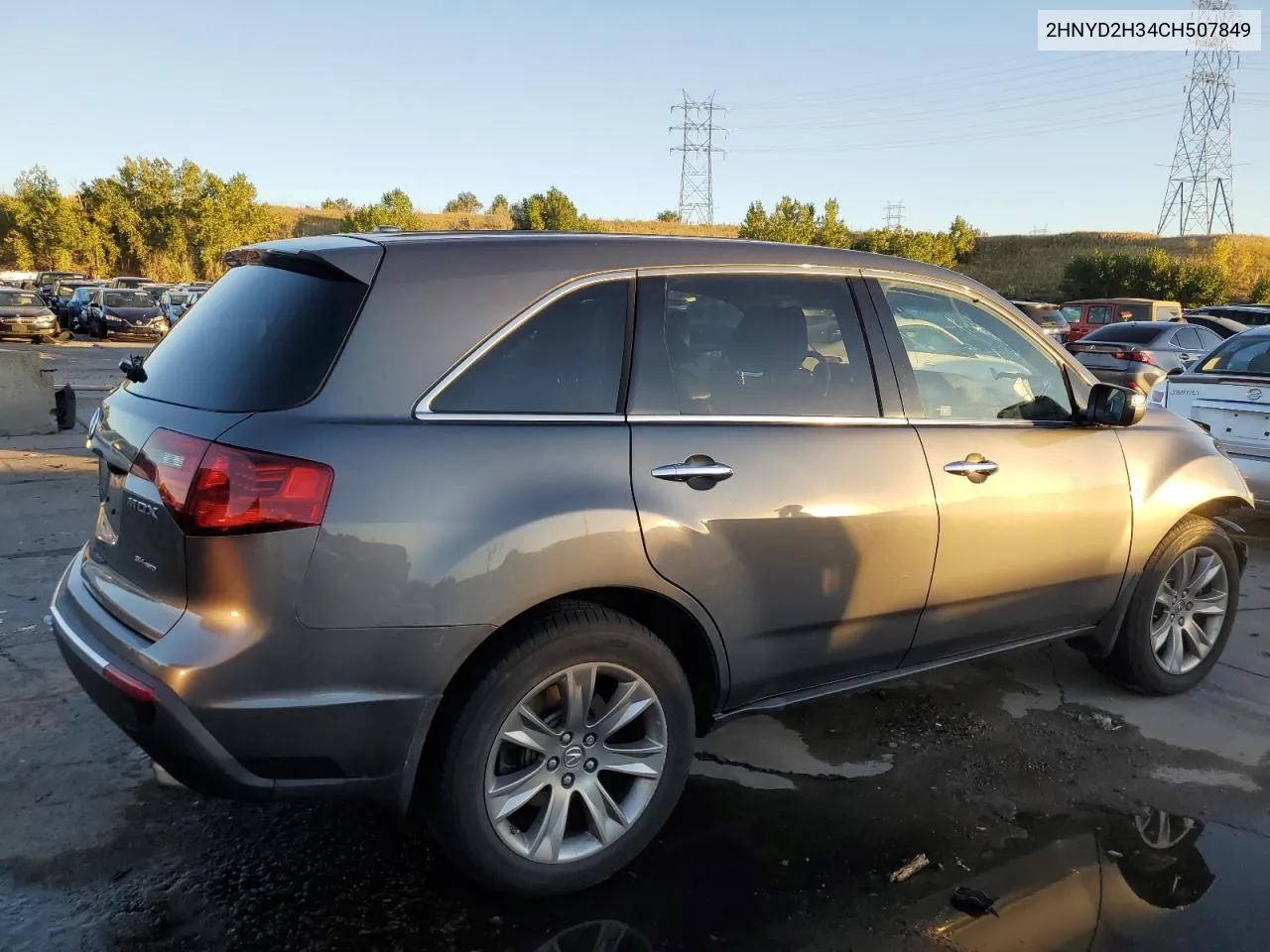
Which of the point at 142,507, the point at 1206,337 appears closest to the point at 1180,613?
the point at 142,507

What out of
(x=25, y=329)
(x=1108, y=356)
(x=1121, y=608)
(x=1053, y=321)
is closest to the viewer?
(x=1121, y=608)

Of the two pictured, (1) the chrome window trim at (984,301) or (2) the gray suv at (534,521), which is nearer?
(2) the gray suv at (534,521)

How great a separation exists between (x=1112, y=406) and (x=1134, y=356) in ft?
39.2

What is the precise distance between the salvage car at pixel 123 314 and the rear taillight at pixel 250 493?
2862 cm

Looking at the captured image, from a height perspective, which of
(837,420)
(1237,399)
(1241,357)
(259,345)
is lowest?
(1237,399)

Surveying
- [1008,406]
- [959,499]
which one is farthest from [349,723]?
[1008,406]

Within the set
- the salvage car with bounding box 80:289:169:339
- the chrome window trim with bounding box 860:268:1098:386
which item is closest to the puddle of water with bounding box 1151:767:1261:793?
the chrome window trim with bounding box 860:268:1098:386

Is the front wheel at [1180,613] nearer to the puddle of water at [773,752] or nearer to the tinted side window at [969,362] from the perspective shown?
the tinted side window at [969,362]

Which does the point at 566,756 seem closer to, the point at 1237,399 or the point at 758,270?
the point at 758,270

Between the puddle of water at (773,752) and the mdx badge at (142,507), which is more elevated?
the mdx badge at (142,507)

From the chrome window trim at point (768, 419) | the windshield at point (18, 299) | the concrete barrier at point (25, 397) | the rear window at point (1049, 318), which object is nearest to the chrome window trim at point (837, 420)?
the chrome window trim at point (768, 419)

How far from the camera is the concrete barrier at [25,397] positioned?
405 inches

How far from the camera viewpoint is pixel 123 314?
28047 millimetres

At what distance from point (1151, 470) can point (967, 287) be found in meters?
1.15
